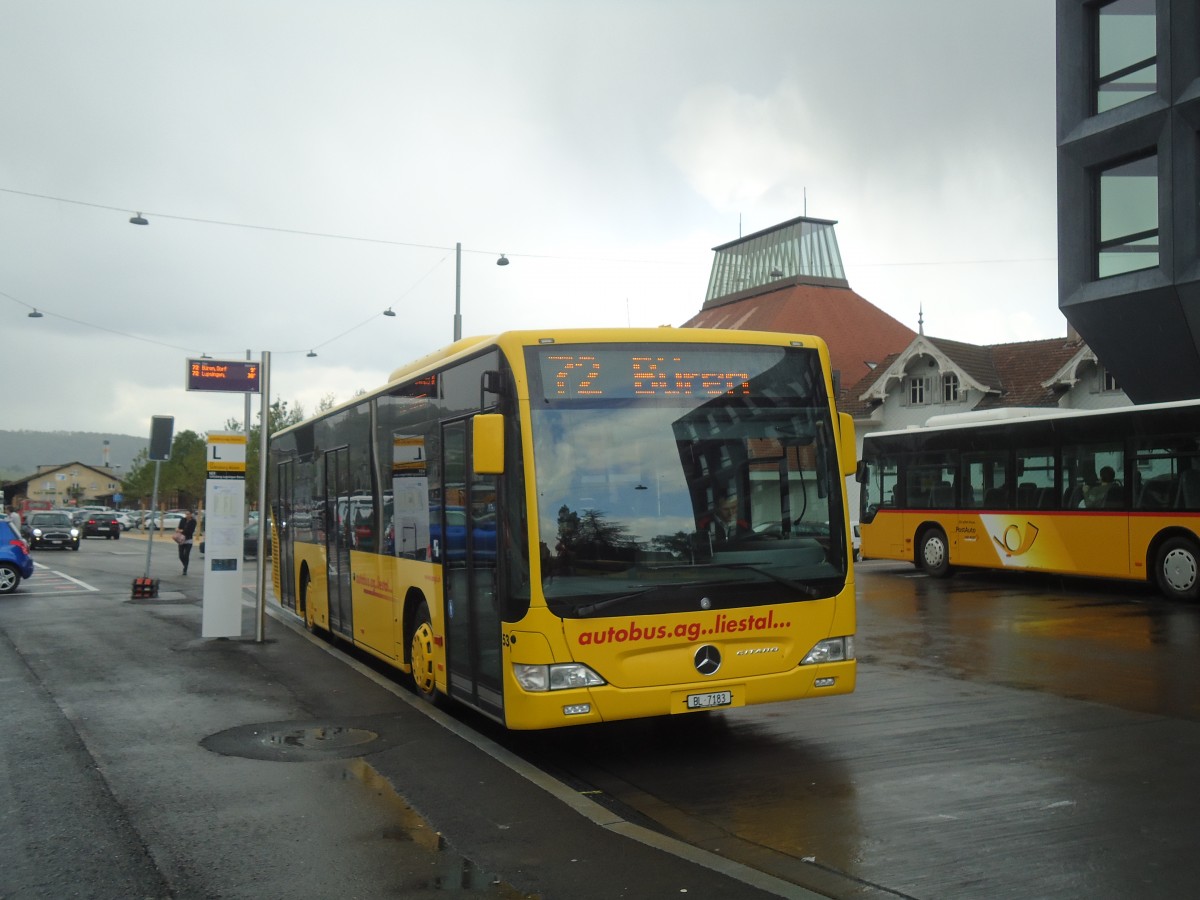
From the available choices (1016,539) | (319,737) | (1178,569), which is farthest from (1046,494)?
(319,737)

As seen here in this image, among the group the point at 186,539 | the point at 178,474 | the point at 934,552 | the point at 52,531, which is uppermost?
the point at 178,474

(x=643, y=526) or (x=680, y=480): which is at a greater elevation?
(x=680, y=480)

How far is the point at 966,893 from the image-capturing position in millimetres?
5242

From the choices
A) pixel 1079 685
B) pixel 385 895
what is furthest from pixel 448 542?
pixel 1079 685

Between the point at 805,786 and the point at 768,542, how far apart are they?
5.30 ft

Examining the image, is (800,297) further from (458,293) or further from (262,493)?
(262,493)

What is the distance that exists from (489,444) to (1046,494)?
15969 mm

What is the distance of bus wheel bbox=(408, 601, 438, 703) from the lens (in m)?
9.65

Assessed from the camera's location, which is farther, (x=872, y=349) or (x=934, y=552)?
(x=872, y=349)

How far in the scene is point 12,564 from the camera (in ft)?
77.6

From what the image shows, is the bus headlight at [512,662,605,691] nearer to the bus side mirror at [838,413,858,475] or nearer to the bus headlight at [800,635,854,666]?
the bus headlight at [800,635,854,666]

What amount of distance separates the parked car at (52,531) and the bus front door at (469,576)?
44928 millimetres

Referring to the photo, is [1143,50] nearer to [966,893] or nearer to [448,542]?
[448,542]

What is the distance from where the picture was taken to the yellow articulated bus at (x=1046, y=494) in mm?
18609
